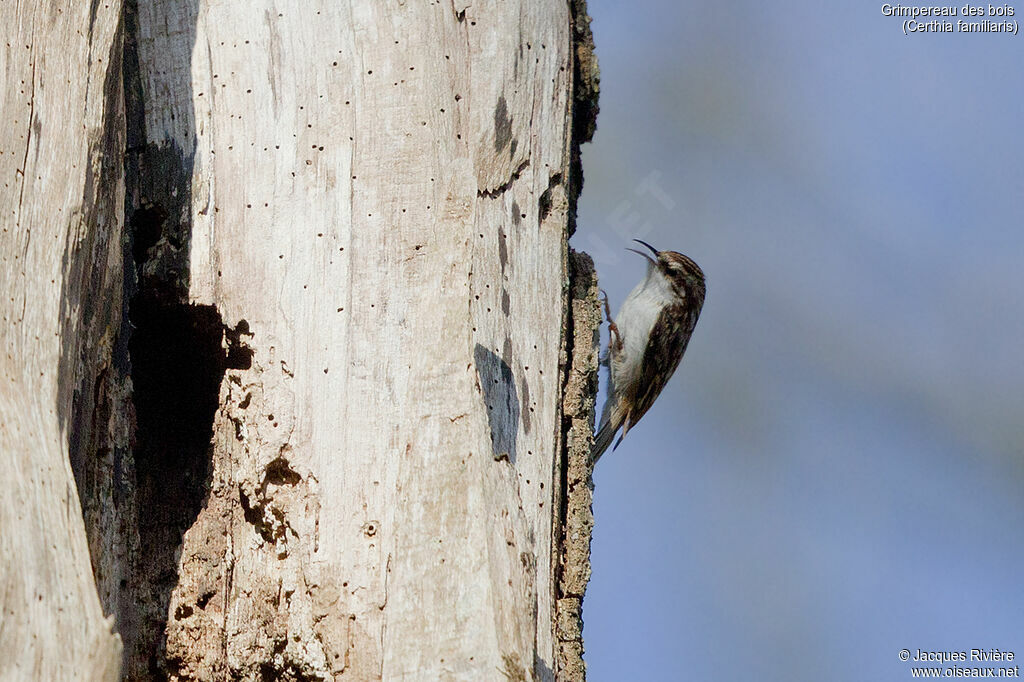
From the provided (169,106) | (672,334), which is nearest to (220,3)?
(169,106)

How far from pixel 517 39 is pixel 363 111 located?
333mm

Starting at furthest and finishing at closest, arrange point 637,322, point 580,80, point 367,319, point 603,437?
point 637,322, point 603,437, point 580,80, point 367,319

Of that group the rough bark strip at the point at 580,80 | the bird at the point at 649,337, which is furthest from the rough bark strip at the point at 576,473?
the bird at the point at 649,337

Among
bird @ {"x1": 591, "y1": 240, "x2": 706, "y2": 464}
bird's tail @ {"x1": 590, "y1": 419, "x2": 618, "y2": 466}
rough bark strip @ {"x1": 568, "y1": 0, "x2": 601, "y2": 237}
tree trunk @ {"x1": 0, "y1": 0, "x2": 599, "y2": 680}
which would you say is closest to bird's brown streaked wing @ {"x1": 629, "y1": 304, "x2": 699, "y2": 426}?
bird @ {"x1": 591, "y1": 240, "x2": 706, "y2": 464}

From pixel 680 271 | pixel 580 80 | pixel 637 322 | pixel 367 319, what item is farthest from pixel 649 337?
pixel 367 319

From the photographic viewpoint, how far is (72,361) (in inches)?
65.7

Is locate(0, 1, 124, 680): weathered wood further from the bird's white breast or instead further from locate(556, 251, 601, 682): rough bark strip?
the bird's white breast

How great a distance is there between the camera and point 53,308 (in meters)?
1.60

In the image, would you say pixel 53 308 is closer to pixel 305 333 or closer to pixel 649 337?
pixel 305 333

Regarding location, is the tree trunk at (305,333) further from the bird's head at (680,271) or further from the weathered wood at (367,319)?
the bird's head at (680,271)

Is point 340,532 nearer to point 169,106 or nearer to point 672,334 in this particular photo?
point 169,106

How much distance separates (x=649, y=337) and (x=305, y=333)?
2.68m

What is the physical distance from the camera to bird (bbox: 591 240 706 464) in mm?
4301

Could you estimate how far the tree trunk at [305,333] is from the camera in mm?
1637
